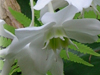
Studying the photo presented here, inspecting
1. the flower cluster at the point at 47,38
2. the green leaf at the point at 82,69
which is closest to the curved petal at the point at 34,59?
the flower cluster at the point at 47,38

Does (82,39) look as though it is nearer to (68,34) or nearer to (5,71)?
(68,34)

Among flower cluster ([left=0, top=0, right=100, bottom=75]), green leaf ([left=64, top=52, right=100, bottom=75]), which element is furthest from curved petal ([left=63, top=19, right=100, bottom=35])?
green leaf ([left=64, top=52, right=100, bottom=75])

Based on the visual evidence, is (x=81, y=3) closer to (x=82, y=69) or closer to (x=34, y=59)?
(x=34, y=59)

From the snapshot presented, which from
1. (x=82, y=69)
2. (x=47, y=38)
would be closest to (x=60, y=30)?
(x=47, y=38)

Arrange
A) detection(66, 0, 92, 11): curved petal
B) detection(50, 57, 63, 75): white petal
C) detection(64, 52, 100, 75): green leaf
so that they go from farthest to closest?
detection(64, 52, 100, 75): green leaf → detection(50, 57, 63, 75): white petal → detection(66, 0, 92, 11): curved petal

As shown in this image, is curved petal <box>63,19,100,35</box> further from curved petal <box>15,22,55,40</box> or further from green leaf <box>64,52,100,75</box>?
green leaf <box>64,52,100,75</box>

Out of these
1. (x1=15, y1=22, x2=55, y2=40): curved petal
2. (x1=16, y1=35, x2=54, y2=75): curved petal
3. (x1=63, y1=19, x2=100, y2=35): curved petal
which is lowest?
(x1=16, y1=35, x2=54, y2=75): curved petal
